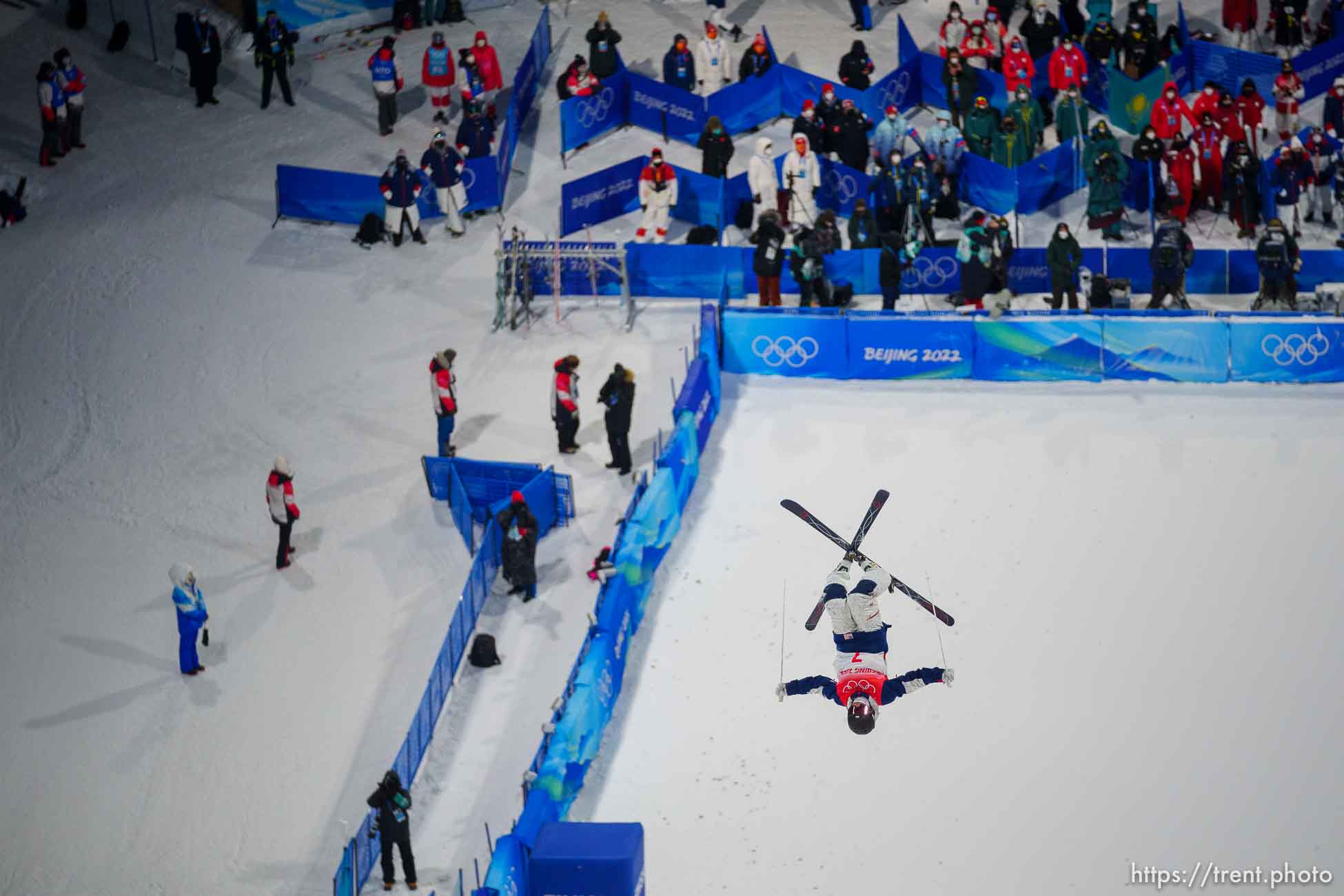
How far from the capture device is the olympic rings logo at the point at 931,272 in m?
30.5

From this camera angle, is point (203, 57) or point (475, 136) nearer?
point (475, 136)

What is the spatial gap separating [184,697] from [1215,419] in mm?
13296

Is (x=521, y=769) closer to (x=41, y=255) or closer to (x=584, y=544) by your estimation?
(x=584, y=544)

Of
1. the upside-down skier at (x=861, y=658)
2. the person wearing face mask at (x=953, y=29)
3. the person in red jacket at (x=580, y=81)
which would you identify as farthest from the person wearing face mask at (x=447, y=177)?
the upside-down skier at (x=861, y=658)

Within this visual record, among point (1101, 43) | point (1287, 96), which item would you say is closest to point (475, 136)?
point (1101, 43)

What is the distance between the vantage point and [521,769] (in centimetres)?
2212

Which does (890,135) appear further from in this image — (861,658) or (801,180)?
(861,658)

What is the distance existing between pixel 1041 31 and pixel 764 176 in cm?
662

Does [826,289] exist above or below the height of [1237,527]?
above

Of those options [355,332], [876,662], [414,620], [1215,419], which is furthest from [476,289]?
[876,662]

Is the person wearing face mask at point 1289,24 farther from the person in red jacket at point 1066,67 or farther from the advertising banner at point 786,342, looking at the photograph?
the advertising banner at point 786,342

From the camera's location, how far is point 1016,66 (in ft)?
113

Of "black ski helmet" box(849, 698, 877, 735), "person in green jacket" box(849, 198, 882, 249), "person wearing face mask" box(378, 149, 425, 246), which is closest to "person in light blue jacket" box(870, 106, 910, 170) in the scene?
"person in green jacket" box(849, 198, 882, 249)

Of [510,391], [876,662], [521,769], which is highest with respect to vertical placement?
[510,391]
